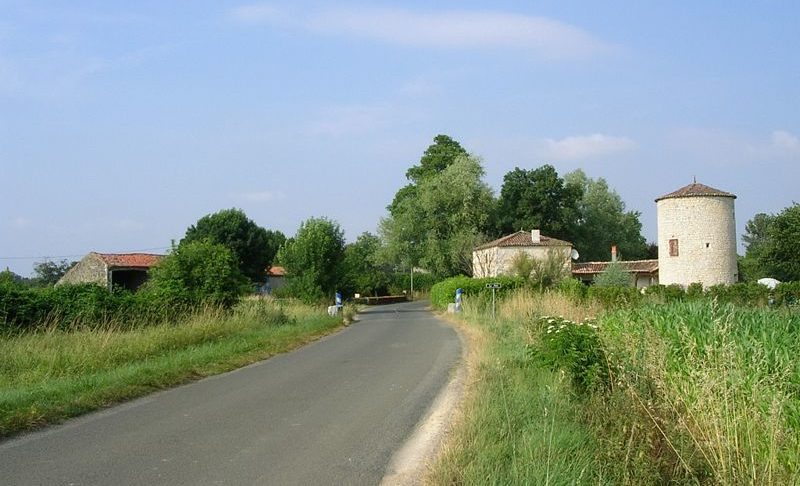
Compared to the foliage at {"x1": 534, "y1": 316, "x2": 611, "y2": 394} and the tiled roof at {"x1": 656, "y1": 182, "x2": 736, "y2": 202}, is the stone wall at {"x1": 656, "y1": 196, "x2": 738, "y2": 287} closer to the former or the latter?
the tiled roof at {"x1": 656, "y1": 182, "x2": 736, "y2": 202}

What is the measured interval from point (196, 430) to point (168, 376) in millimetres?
4664

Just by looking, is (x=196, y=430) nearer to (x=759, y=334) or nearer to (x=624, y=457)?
(x=624, y=457)

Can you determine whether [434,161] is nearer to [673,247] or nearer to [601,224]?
[601,224]

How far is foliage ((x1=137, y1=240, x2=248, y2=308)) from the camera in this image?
86.3ft

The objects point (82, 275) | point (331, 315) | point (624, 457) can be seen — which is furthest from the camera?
point (82, 275)

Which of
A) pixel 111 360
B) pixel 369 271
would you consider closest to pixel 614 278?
pixel 369 271

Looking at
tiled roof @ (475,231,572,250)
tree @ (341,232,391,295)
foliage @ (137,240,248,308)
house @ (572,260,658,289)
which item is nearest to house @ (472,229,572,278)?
tiled roof @ (475,231,572,250)

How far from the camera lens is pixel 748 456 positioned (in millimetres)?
6570

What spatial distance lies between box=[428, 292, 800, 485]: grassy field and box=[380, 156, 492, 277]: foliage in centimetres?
6140

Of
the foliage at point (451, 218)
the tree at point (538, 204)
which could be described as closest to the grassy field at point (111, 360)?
the foliage at point (451, 218)

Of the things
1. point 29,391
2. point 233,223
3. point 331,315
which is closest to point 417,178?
point 233,223

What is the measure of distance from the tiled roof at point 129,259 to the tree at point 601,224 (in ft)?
146

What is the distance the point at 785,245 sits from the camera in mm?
52469

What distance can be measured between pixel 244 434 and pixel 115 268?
168 feet
